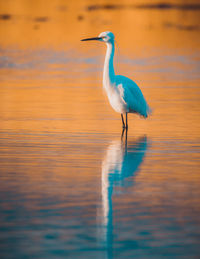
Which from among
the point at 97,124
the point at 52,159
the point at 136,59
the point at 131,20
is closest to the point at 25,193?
the point at 52,159

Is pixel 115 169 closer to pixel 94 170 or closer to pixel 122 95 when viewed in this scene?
pixel 94 170

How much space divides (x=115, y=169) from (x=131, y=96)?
426cm

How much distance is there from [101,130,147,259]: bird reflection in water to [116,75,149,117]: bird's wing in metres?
1.22

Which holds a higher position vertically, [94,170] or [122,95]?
[122,95]

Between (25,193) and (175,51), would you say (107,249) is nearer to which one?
(25,193)

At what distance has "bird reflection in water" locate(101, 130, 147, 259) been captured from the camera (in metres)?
5.61

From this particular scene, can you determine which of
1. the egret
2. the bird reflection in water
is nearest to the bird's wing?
the egret

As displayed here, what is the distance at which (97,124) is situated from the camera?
11734 millimetres

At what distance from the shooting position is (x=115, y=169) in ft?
25.8

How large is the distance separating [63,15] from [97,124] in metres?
52.3

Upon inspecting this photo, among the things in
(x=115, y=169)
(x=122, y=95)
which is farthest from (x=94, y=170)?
(x=122, y=95)

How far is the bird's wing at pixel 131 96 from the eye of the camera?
11906 mm

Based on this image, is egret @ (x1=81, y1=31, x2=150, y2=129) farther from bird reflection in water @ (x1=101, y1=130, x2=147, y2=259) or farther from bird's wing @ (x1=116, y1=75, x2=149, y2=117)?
bird reflection in water @ (x1=101, y1=130, x2=147, y2=259)

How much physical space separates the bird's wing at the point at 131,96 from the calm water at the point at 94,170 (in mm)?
326
